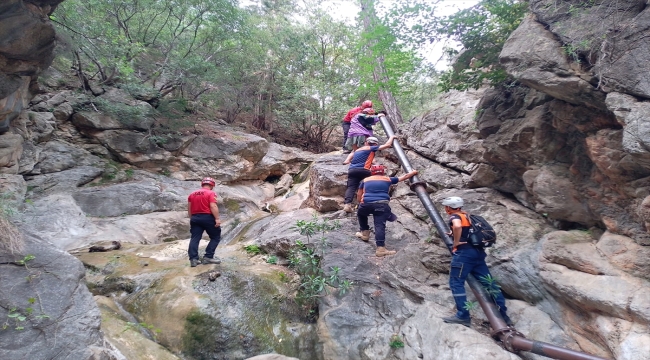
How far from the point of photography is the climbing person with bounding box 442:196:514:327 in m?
5.74

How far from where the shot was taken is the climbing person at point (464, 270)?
574cm

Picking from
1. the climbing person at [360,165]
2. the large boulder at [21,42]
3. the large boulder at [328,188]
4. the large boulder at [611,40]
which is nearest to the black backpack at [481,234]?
the large boulder at [611,40]

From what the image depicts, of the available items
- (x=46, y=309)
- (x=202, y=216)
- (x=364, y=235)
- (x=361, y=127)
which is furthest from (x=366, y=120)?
(x=46, y=309)

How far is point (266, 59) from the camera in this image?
1905cm

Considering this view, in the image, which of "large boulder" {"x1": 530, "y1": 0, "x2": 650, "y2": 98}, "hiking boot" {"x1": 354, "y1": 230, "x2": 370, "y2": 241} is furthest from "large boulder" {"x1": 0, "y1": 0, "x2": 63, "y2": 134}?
"large boulder" {"x1": 530, "y1": 0, "x2": 650, "y2": 98}

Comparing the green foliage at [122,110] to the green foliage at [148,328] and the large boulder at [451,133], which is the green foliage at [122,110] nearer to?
the large boulder at [451,133]

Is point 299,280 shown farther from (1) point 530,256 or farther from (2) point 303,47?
(2) point 303,47

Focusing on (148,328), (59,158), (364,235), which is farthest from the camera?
(59,158)

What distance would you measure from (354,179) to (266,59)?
39.0 feet

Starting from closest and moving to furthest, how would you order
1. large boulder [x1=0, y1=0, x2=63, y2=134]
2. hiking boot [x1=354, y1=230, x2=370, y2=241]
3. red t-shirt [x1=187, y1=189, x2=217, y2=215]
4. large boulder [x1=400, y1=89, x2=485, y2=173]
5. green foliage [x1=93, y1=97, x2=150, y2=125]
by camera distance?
1. large boulder [x1=0, y1=0, x2=63, y2=134]
2. red t-shirt [x1=187, y1=189, x2=217, y2=215]
3. hiking boot [x1=354, y1=230, x2=370, y2=241]
4. large boulder [x1=400, y1=89, x2=485, y2=173]
5. green foliage [x1=93, y1=97, x2=150, y2=125]

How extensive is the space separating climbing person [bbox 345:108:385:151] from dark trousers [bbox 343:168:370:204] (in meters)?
2.12

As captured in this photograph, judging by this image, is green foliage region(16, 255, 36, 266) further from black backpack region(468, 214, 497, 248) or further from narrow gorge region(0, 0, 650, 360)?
black backpack region(468, 214, 497, 248)

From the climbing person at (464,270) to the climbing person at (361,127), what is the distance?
5.55m

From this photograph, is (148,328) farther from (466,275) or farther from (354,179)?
(354,179)
